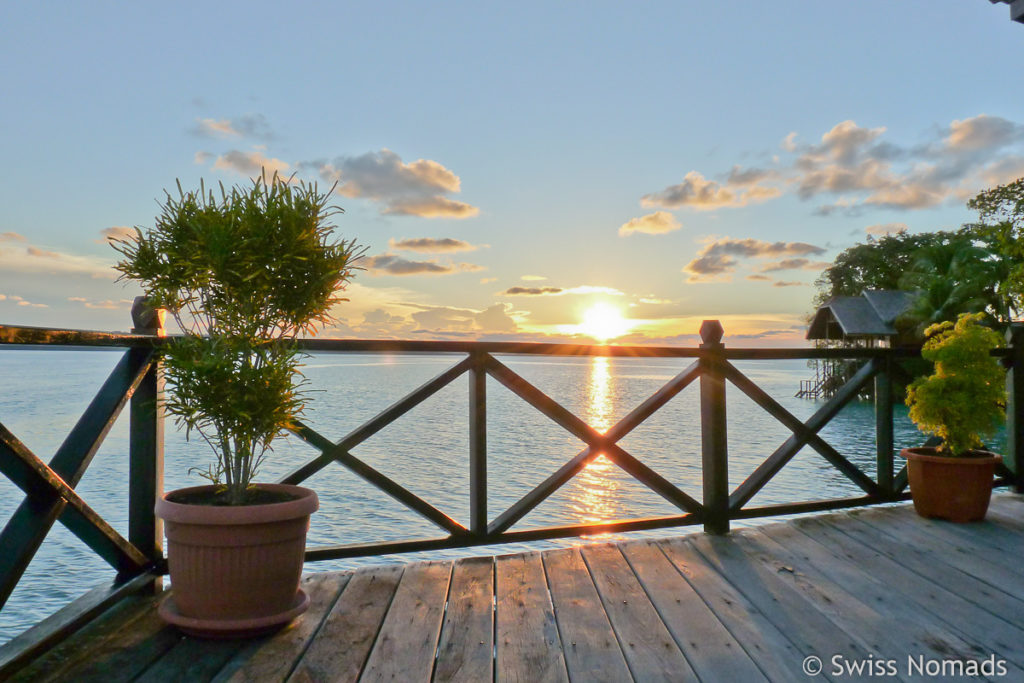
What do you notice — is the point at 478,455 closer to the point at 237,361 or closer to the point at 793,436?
the point at 237,361

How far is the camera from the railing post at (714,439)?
11.5ft

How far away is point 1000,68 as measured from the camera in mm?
6297

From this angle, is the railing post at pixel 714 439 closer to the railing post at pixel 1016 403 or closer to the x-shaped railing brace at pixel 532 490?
the x-shaped railing brace at pixel 532 490

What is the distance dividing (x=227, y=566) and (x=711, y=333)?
105 inches

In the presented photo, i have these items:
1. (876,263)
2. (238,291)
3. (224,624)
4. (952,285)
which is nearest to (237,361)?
(238,291)

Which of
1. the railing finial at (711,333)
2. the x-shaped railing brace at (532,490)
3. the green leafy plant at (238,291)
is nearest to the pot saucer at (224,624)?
the green leafy plant at (238,291)

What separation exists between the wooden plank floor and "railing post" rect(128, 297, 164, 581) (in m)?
0.28

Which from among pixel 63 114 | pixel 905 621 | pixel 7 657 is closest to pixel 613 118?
pixel 63 114

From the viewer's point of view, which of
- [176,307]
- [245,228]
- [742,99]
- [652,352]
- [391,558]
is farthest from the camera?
[742,99]

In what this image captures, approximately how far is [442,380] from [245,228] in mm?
1201

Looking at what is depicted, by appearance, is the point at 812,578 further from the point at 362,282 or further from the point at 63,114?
the point at 63,114

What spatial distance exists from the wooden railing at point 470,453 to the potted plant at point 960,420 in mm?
305

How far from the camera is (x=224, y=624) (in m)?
2.13

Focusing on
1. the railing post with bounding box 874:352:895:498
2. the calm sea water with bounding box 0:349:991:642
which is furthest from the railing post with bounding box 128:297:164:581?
the railing post with bounding box 874:352:895:498
